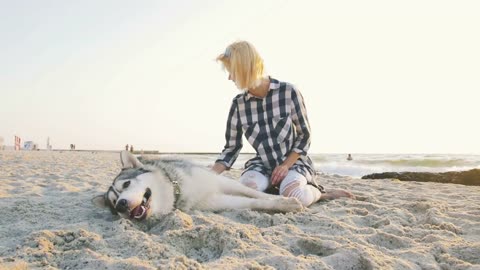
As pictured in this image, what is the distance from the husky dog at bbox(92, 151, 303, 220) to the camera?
8.86 feet

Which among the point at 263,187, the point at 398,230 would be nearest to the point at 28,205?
the point at 263,187

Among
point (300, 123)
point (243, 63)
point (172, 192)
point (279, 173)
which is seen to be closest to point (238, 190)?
point (279, 173)

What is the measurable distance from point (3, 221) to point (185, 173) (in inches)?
52.5

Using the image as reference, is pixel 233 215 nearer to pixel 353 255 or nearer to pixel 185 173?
pixel 185 173

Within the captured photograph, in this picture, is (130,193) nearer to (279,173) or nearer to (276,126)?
(279,173)

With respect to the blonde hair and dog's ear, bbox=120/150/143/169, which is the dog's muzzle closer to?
dog's ear, bbox=120/150/143/169

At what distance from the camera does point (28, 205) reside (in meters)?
3.12

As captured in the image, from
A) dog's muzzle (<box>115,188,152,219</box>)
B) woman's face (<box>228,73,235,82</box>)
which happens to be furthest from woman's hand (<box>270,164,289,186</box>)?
dog's muzzle (<box>115,188,152,219</box>)

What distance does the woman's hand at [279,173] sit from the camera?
3400 millimetres

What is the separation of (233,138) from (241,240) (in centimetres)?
189

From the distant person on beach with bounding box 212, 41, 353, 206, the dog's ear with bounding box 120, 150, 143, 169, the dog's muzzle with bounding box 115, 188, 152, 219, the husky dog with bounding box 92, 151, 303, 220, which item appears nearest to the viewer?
the dog's muzzle with bounding box 115, 188, 152, 219

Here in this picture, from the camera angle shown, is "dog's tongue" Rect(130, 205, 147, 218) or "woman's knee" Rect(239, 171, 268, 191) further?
"woman's knee" Rect(239, 171, 268, 191)

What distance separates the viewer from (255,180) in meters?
3.62

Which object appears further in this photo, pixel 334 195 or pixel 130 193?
pixel 334 195
